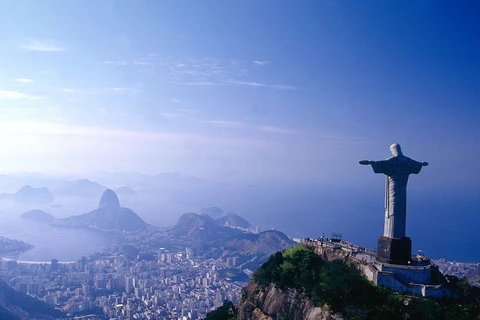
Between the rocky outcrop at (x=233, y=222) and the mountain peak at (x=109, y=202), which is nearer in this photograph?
the rocky outcrop at (x=233, y=222)

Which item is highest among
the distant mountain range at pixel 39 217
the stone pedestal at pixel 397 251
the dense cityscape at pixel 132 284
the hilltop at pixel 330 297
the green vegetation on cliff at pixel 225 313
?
the stone pedestal at pixel 397 251

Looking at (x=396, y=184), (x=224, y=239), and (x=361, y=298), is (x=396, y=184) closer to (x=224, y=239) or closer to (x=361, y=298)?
(x=361, y=298)

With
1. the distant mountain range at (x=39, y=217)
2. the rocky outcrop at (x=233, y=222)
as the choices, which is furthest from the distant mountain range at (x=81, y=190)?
the rocky outcrop at (x=233, y=222)

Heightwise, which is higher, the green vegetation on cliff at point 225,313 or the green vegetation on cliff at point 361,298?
the green vegetation on cliff at point 361,298

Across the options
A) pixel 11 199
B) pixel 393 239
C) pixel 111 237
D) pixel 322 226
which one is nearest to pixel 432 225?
pixel 322 226

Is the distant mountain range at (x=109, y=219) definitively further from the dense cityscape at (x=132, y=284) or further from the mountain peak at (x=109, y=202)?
the dense cityscape at (x=132, y=284)

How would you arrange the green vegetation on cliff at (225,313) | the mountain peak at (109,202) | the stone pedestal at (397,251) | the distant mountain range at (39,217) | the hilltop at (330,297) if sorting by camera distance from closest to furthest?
1. the hilltop at (330,297)
2. the stone pedestal at (397,251)
3. the green vegetation on cliff at (225,313)
4. the mountain peak at (109,202)
5. the distant mountain range at (39,217)
